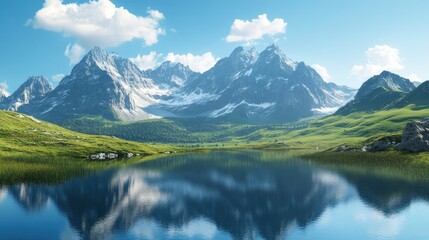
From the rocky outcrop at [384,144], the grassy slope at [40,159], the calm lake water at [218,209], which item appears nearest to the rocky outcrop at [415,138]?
the rocky outcrop at [384,144]

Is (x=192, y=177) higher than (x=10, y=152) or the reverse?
the reverse

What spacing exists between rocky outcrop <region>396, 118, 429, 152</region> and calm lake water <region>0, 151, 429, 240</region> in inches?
2052

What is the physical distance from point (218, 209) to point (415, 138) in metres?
124

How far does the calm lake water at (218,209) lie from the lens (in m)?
62.8

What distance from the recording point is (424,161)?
143625mm

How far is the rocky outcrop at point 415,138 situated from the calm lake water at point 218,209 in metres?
52.1

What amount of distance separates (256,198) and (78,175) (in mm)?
63542

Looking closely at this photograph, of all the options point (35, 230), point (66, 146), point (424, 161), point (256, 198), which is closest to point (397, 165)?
point (424, 161)

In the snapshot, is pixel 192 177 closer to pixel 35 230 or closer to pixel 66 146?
pixel 35 230

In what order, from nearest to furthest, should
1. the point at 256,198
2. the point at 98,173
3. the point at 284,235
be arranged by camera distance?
the point at 284,235, the point at 256,198, the point at 98,173

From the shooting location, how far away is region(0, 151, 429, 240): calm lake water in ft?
206

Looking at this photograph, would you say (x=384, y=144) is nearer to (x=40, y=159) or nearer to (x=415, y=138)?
(x=415, y=138)

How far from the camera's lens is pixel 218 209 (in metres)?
81.4

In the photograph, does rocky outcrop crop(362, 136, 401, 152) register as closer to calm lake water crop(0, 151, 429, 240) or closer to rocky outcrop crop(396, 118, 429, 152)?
rocky outcrop crop(396, 118, 429, 152)
